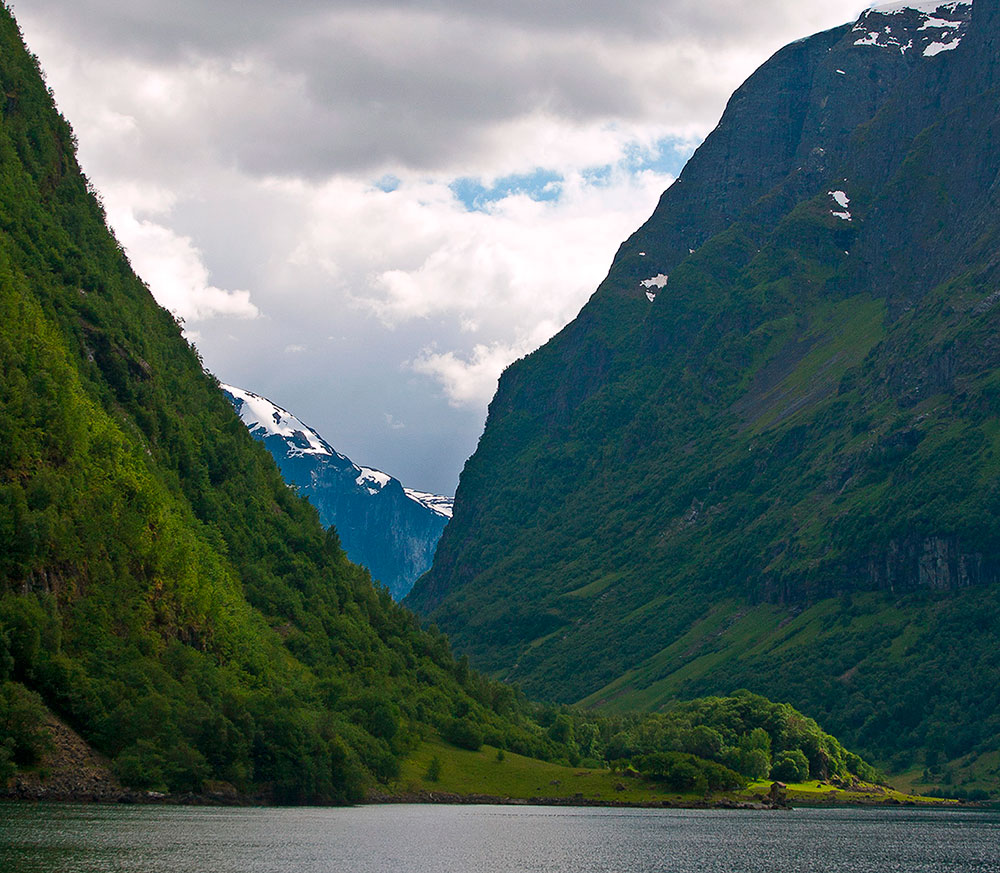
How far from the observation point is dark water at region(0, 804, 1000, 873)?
108 metres

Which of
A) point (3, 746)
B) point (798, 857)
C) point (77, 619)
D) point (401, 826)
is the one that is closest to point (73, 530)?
point (77, 619)

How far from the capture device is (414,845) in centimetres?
14162

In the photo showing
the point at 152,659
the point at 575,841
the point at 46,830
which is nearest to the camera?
the point at 46,830

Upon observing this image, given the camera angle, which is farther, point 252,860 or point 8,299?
point 8,299

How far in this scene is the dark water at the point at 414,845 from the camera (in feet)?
356

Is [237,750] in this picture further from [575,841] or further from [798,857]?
[798,857]

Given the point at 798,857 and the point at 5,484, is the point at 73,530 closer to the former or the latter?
the point at 5,484

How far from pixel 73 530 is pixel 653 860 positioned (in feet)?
292

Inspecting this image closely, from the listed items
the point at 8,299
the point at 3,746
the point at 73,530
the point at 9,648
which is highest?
the point at 8,299

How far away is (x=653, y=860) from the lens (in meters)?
139

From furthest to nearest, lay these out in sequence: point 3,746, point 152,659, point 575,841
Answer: point 152,659
point 575,841
point 3,746

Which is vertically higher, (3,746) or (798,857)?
(3,746)

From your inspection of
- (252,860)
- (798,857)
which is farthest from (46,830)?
(798,857)

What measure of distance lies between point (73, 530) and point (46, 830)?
72123mm
